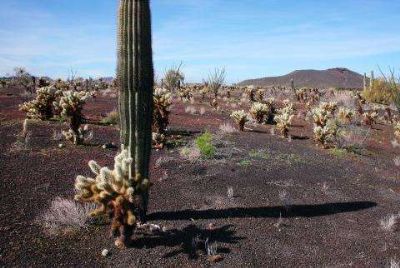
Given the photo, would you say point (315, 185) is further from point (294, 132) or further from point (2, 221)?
point (294, 132)

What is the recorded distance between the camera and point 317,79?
302 feet

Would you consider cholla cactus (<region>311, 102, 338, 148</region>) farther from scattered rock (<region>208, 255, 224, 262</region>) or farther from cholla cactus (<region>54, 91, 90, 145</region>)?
scattered rock (<region>208, 255, 224, 262</region>)

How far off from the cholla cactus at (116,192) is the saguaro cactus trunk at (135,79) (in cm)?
24

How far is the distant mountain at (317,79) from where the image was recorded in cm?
8912

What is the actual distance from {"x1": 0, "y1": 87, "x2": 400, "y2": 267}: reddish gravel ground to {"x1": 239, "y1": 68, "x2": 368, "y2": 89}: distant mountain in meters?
79.1

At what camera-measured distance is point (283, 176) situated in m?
9.08

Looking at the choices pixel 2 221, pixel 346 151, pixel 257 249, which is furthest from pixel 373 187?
pixel 2 221

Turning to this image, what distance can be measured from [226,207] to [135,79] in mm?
2529

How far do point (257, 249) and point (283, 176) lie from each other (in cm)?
344

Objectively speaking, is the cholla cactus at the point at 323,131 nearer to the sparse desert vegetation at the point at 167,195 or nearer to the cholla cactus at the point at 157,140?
the sparse desert vegetation at the point at 167,195

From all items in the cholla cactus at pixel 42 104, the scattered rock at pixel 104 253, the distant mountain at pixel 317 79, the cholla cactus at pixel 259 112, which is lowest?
the scattered rock at pixel 104 253

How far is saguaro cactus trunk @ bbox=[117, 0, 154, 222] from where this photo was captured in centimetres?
583

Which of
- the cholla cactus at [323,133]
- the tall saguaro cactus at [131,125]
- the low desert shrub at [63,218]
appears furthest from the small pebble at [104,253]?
the cholla cactus at [323,133]

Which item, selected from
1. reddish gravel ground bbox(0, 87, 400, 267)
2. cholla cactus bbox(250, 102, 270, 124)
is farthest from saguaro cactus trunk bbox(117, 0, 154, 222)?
cholla cactus bbox(250, 102, 270, 124)
